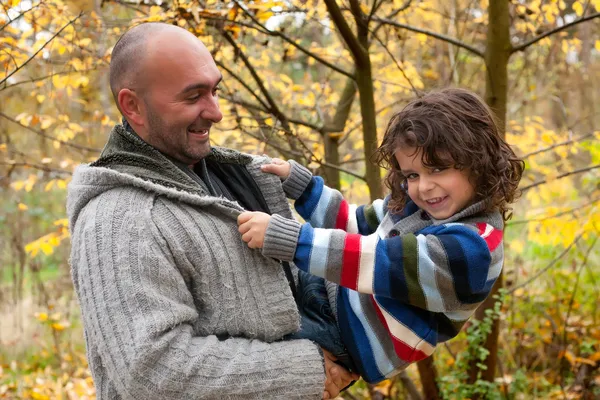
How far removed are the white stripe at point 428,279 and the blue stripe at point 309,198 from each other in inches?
23.6

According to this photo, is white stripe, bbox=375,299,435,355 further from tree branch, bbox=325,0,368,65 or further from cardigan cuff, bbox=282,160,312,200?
tree branch, bbox=325,0,368,65

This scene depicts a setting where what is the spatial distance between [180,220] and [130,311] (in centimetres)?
29

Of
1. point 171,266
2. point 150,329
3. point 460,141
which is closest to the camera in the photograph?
point 150,329

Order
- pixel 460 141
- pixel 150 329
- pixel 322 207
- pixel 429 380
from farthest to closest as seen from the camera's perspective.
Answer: pixel 429 380
pixel 322 207
pixel 460 141
pixel 150 329

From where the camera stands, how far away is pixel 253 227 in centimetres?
176

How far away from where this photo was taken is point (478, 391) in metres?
3.85

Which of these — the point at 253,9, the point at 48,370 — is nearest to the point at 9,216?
the point at 48,370

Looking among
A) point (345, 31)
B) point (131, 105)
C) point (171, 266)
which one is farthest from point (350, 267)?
point (345, 31)

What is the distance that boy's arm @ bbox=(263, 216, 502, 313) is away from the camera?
179 centimetres

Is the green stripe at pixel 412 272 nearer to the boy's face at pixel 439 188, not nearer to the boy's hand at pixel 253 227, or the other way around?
the boy's face at pixel 439 188

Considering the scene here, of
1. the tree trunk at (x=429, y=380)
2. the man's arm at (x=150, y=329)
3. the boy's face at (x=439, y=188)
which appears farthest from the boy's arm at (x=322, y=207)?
the tree trunk at (x=429, y=380)

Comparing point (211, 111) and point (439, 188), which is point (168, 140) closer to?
point (211, 111)

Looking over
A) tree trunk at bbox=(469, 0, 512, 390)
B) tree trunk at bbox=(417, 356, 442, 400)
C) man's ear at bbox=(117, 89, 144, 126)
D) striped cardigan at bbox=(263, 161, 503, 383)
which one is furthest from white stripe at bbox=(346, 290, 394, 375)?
tree trunk at bbox=(417, 356, 442, 400)

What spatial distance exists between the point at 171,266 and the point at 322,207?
0.83 metres
